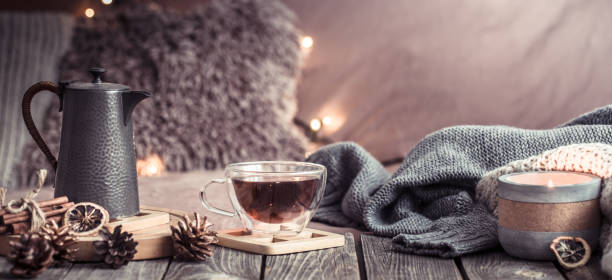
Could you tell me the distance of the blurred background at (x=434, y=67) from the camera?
67.2 inches

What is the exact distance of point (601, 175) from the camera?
79 cm

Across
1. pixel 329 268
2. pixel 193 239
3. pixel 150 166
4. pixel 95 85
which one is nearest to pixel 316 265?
pixel 329 268

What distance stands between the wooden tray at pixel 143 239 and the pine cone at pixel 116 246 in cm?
2

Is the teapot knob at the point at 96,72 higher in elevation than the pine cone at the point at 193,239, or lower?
higher

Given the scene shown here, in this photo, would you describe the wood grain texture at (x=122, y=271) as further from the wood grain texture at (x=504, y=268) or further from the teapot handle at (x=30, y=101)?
the wood grain texture at (x=504, y=268)

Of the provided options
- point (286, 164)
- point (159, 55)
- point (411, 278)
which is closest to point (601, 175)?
point (411, 278)

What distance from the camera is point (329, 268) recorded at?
29.6 inches

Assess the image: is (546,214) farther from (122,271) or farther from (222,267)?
(122,271)

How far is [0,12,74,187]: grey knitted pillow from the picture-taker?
160cm

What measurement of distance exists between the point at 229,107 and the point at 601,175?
1.15 meters

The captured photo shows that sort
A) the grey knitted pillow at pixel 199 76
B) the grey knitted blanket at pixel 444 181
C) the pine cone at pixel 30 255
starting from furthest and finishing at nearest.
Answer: the grey knitted pillow at pixel 199 76 < the grey knitted blanket at pixel 444 181 < the pine cone at pixel 30 255

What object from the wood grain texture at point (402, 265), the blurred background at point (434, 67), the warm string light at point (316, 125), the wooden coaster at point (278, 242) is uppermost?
the blurred background at point (434, 67)

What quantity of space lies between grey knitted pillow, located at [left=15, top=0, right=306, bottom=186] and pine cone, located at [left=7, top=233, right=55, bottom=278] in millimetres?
975

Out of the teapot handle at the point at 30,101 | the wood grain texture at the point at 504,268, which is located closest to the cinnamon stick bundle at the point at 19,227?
the teapot handle at the point at 30,101
